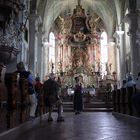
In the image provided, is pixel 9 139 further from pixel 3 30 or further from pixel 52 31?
pixel 52 31

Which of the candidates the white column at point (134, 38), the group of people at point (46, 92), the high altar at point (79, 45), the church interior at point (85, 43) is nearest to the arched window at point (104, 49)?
the church interior at point (85, 43)

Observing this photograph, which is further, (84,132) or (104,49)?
(104,49)

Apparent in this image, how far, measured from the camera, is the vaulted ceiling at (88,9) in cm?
2408

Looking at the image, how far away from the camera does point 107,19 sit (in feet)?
91.7

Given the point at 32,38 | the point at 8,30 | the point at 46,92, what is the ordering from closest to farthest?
the point at 46,92 → the point at 8,30 → the point at 32,38

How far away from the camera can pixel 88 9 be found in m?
29.5

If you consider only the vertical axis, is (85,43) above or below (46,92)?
above

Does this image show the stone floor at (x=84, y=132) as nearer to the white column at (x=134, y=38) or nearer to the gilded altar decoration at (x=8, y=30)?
the gilded altar decoration at (x=8, y=30)

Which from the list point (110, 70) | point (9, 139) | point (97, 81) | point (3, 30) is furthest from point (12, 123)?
point (110, 70)

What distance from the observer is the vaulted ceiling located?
24078 mm

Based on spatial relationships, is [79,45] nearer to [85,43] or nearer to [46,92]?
[85,43]

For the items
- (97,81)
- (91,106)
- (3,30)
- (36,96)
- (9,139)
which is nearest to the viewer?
(9,139)

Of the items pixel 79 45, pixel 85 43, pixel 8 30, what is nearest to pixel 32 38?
pixel 8 30

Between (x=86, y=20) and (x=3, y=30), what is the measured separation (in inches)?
639
